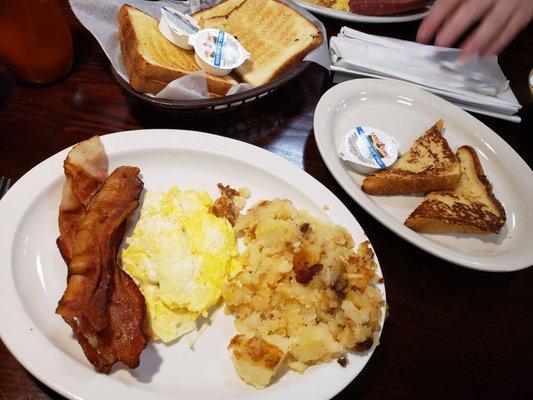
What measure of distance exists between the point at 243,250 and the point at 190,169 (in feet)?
1.15

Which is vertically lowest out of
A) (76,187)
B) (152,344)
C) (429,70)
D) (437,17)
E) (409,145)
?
(152,344)

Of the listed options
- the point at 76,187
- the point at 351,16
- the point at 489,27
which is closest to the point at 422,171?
the point at 489,27

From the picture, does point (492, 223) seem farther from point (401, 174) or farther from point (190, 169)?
point (190, 169)

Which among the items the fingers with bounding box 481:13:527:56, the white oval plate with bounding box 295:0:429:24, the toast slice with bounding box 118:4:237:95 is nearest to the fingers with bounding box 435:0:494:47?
the fingers with bounding box 481:13:527:56

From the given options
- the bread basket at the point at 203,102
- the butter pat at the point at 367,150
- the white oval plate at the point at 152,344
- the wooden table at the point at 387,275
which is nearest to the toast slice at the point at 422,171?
the butter pat at the point at 367,150

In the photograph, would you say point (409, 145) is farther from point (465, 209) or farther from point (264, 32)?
point (264, 32)

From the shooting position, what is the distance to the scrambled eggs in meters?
1.15

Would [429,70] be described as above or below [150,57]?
above

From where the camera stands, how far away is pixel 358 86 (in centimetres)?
185

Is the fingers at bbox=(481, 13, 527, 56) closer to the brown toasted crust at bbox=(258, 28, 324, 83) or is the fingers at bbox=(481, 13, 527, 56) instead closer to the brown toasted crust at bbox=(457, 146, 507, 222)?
the brown toasted crust at bbox=(457, 146, 507, 222)

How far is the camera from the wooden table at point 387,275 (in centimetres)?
118

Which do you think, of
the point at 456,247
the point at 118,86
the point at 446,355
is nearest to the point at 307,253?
the point at 446,355

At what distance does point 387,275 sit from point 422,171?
0.49 metres

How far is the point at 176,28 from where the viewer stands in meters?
1.76
